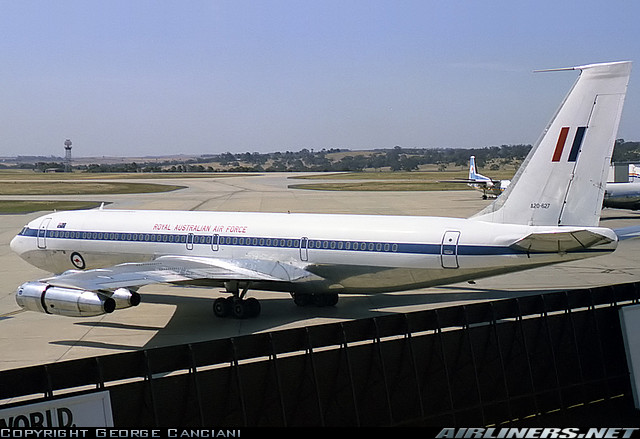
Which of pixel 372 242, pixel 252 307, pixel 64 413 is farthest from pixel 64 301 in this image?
pixel 64 413

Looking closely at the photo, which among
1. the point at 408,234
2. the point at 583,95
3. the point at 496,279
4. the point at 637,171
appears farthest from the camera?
the point at 637,171

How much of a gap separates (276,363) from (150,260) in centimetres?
1510

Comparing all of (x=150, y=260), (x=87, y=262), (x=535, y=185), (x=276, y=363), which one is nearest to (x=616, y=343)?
(x=535, y=185)

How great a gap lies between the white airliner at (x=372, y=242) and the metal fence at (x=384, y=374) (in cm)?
430

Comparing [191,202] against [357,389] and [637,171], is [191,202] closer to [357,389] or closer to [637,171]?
[637,171]

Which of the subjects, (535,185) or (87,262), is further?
(87,262)

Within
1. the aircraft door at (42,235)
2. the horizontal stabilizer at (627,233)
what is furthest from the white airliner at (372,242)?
the horizontal stabilizer at (627,233)

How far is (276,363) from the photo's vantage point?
1398cm

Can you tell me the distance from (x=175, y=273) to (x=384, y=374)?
1120cm

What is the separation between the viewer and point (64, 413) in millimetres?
11547

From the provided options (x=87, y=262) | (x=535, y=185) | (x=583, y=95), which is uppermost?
(x=583, y=95)

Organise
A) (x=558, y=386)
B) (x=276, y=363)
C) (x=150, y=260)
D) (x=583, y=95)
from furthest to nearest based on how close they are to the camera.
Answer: (x=150, y=260) < (x=583, y=95) < (x=558, y=386) < (x=276, y=363)

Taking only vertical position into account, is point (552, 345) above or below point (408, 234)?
below

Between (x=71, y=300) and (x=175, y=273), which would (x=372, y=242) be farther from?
(x=71, y=300)
